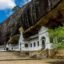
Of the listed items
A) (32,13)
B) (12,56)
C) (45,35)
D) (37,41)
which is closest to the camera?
(45,35)

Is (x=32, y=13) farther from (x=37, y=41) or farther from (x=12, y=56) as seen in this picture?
(x=12, y=56)

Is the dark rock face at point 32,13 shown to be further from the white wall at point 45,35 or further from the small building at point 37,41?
the white wall at point 45,35

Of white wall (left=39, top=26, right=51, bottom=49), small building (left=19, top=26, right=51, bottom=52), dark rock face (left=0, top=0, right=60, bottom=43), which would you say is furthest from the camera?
dark rock face (left=0, top=0, right=60, bottom=43)

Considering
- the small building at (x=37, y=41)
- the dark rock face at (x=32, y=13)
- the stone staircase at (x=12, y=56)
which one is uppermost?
the dark rock face at (x=32, y=13)

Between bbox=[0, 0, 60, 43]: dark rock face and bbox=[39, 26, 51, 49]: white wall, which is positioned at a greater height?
bbox=[0, 0, 60, 43]: dark rock face

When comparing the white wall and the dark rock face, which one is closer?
the white wall

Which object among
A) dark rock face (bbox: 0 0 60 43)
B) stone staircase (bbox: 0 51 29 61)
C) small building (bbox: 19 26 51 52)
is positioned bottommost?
stone staircase (bbox: 0 51 29 61)

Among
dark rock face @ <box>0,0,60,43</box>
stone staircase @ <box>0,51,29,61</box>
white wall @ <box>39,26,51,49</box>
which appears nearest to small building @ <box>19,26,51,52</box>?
white wall @ <box>39,26,51,49</box>

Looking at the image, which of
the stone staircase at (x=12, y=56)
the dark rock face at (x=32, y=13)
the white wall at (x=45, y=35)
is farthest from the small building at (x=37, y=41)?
the dark rock face at (x=32, y=13)

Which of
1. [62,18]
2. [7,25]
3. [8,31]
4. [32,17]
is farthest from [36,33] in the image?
[7,25]

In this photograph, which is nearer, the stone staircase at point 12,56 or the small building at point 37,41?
the stone staircase at point 12,56

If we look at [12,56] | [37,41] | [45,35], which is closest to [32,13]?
[37,41]

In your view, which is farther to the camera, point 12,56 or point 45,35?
point 12,56

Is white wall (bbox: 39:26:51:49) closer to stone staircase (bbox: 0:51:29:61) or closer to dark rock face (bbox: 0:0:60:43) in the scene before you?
stone staircase (bbox: 0:51:29:61)
